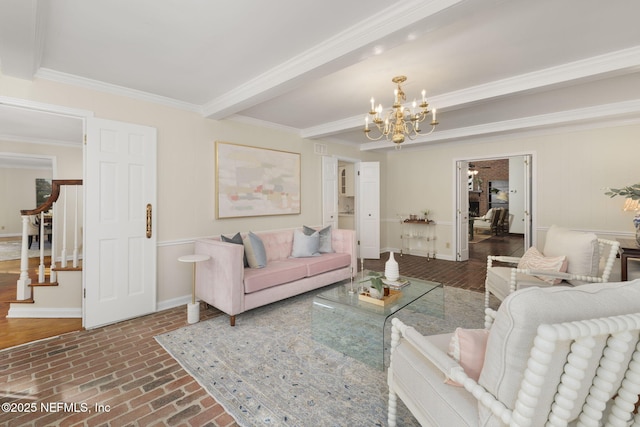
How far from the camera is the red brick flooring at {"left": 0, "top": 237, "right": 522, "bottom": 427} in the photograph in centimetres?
180

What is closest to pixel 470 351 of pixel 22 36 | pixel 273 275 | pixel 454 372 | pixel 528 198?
pixel 454 372

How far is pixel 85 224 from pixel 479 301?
4580 millimetres

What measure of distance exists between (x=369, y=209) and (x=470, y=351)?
17.9ft

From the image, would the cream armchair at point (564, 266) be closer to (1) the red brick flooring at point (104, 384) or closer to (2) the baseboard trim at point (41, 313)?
(1) the red brick flooring at point (104, 384)

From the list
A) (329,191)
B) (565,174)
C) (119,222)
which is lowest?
(119,222)

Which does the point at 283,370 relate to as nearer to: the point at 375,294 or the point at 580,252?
the point at 375,294

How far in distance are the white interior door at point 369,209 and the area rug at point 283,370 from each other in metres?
3.20

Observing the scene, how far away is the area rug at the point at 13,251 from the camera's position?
6.38m

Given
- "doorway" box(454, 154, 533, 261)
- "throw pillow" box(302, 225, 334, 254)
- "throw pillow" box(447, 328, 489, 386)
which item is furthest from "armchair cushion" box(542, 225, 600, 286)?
"doorway" box(454, 154, 533, 261)

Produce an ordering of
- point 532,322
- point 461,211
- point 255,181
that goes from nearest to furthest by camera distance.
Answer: point 532,322 < point 255,181 < point 461,211

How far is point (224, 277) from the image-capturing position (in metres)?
3.12

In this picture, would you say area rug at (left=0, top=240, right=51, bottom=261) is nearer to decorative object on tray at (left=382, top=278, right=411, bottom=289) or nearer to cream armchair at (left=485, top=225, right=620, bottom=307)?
decorative object on tray at (left=382, top=278, right=411, bottom=289)

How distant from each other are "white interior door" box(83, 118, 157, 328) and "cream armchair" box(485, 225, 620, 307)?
3.95m

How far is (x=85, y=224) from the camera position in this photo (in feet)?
9.82
